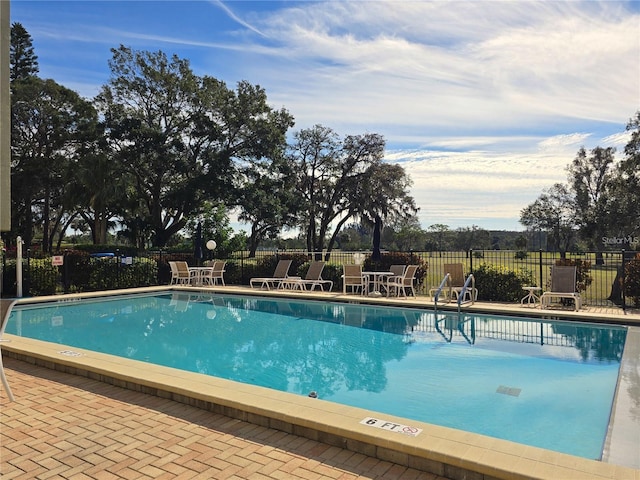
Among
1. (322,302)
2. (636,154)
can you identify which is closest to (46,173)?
(322,302)

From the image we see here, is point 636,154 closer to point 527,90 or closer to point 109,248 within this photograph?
point 527,90

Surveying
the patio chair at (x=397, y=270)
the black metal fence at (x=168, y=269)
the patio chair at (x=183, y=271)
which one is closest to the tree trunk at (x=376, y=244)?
the black metal fence at (x=168, y=269)

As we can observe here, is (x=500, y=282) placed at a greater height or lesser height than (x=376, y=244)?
lesser

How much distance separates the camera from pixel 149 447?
10.1 feet

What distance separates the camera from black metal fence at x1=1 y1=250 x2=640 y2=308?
443 inches

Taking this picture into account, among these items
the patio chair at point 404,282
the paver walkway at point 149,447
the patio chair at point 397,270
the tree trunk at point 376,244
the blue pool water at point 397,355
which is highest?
the tree trunk at point 376,244

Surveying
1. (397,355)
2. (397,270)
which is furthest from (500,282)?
(397,355)

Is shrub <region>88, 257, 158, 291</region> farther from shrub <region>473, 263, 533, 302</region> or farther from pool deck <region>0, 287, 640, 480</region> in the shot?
shrub <region>473, 263, 533, 302</region>

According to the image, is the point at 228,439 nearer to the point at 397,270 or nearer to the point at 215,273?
the point at 397,270

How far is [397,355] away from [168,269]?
1122 cm

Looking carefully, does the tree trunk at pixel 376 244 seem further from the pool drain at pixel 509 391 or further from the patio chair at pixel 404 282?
the pool drain at pixel 509 391

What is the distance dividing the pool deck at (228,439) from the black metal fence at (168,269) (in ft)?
23.6

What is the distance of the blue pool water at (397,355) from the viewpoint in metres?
4.52

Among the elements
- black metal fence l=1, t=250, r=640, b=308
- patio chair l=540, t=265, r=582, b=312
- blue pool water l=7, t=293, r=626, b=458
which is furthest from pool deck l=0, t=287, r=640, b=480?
black metal fence l=1, t=250, r=640, b=308
